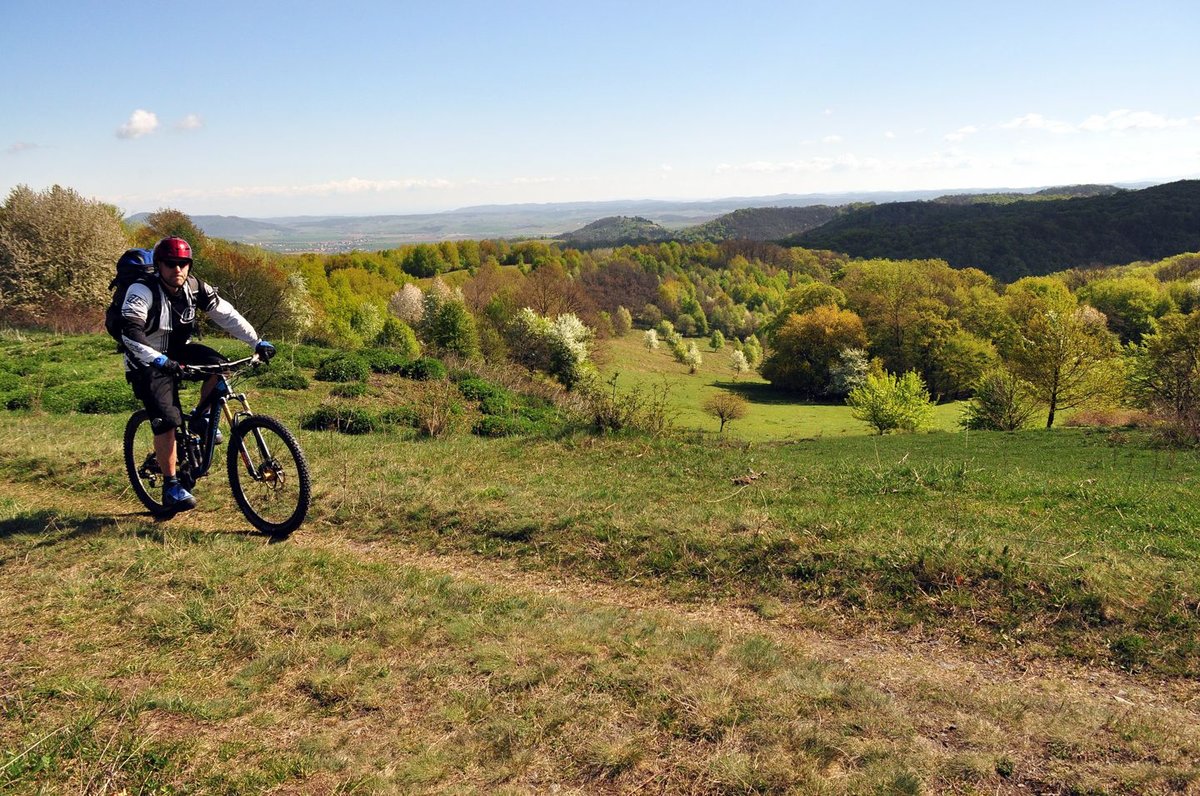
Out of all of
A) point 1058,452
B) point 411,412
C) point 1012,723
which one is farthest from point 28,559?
point 1058,452

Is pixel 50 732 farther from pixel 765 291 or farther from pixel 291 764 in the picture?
pixel 765 291

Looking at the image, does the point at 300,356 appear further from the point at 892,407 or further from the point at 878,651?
the point at 892,407

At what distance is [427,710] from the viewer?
4008 millimetres

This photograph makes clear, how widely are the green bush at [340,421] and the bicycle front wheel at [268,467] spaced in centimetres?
772

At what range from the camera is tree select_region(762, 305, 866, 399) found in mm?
77562

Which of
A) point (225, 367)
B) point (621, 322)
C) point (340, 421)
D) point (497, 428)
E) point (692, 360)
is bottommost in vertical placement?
point (692, 360)

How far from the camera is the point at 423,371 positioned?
74.4 feet

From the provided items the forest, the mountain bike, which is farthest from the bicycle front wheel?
the forest

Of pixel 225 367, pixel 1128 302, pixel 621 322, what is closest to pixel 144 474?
pixel 225 367

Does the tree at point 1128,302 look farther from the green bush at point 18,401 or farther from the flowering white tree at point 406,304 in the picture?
the green bush at point 18,401

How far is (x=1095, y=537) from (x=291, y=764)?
8.70m

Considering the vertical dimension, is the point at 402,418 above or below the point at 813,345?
above

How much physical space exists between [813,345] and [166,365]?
79.1 meters

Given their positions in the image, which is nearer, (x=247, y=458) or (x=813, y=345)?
(x=247, y=458)
